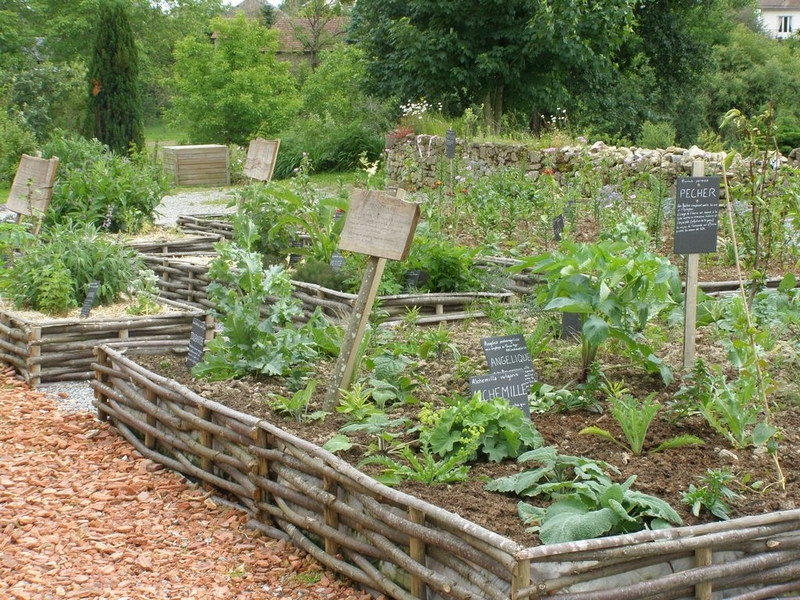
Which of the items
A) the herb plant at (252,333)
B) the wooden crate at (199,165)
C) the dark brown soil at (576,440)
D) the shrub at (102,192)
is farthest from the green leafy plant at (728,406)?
the wooden crate at (199,165)

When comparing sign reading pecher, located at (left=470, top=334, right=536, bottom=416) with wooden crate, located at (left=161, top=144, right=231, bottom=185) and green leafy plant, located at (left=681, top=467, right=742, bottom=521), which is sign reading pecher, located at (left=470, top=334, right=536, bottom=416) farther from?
wooden crate, located at (left=161, top=144, right=231, bottom=185)

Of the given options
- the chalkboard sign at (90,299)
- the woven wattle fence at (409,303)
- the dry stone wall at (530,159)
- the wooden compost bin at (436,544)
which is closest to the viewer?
the wooden compost bin at (436,544)

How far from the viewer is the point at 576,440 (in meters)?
4.24

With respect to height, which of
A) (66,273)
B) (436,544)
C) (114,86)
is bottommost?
(436,544)

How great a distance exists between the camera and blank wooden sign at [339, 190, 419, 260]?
4570 millimetres

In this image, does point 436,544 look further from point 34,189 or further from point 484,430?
point 34,189

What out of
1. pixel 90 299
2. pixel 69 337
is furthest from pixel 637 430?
pixel 90 299

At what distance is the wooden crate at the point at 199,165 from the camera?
1911 centimetres

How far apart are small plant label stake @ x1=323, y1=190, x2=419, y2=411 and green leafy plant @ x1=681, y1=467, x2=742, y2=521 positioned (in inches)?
66.0

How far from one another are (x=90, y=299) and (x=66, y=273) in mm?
291

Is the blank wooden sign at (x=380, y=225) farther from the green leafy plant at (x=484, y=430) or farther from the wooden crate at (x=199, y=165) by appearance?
the wooden crate at (x=199, y=165)

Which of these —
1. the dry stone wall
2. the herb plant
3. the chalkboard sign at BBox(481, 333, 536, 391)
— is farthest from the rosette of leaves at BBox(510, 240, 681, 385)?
the dry stone wall

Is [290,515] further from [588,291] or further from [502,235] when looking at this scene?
[502,235]

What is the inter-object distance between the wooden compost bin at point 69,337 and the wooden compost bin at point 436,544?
2062mm
